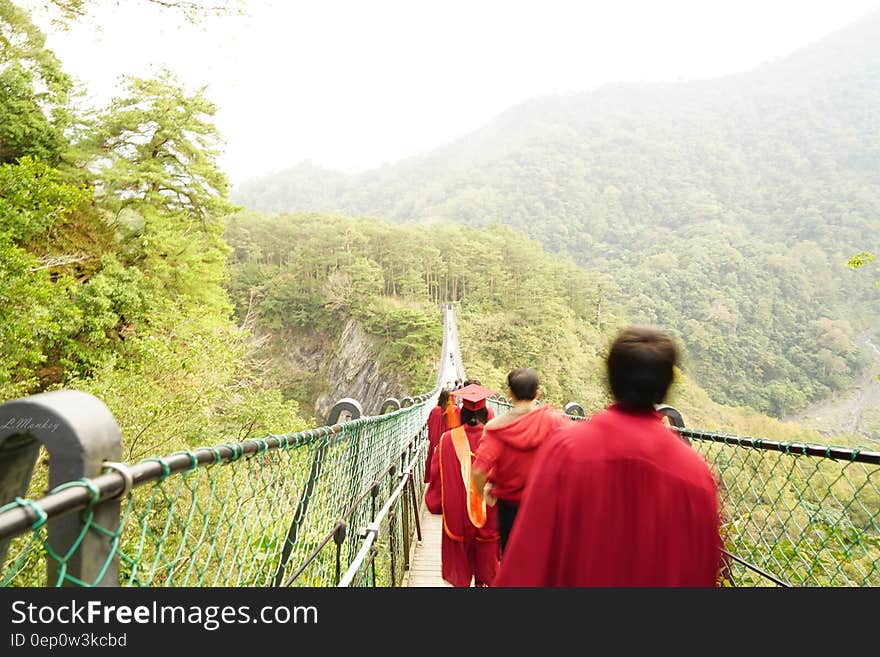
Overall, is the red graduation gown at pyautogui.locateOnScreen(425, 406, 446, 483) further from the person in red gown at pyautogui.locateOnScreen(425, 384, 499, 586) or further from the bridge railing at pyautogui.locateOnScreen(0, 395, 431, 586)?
the person in red gown at pyautogui.locateOnScreen(425, 384, 499, 586)

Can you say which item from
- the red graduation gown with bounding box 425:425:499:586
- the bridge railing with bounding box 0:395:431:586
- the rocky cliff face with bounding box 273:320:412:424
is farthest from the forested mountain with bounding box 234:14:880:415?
the bridge railing with bounding box 0:395:431:586

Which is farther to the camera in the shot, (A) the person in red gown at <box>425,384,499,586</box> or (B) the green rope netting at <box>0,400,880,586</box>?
(A) the person in red gown at <box>425,384,499,586</box>

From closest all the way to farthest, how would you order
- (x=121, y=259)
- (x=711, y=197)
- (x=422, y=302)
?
(x=121, y=259) < (x=422, y=302) < (x=711, y=197)

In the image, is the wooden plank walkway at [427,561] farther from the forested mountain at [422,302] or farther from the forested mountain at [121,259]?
the forested mountain at [422,302]

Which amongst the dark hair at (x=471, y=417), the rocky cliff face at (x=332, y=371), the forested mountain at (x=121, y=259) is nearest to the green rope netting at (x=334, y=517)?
the dark hair at (x=471, y=417)

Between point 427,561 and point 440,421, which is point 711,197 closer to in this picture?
point 440,421

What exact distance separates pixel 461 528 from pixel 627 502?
1.54 meters

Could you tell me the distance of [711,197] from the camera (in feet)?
178

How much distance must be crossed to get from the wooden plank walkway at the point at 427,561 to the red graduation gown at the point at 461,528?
0.90 ft

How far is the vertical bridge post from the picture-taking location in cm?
47

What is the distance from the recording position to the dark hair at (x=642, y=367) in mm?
778

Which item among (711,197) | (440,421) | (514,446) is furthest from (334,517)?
(711,197)

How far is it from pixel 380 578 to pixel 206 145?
1075cm

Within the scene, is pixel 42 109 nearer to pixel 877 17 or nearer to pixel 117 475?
pixel 117 475
